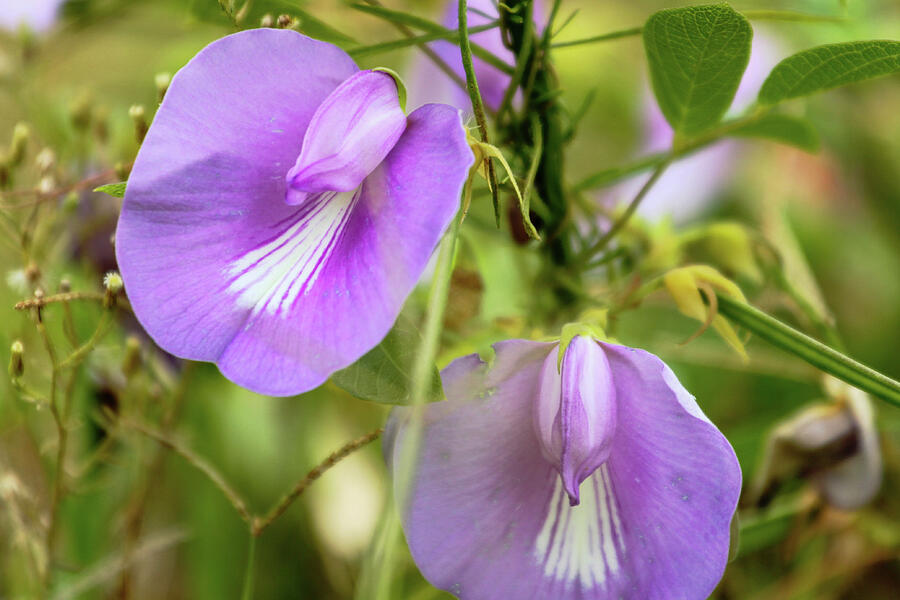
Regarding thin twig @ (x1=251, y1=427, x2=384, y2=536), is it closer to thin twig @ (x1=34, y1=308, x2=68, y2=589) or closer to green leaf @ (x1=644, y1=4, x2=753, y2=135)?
thin twig @ (x1=34, y1=308, x2=68, y2=589)

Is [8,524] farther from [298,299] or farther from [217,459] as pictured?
[298,299]

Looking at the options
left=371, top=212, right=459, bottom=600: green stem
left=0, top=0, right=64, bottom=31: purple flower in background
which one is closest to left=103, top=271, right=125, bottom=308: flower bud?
left=371, top=212, right=459, bottom=600: green stem

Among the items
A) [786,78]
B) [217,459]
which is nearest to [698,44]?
[786,78]

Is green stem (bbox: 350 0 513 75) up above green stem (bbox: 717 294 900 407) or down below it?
above

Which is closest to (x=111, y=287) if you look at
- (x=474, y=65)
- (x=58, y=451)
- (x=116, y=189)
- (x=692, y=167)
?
(x=116, y=189)

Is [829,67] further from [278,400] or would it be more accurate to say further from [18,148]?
[278,400]

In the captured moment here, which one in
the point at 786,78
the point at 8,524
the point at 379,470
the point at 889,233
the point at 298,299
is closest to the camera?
the point at 298,299
